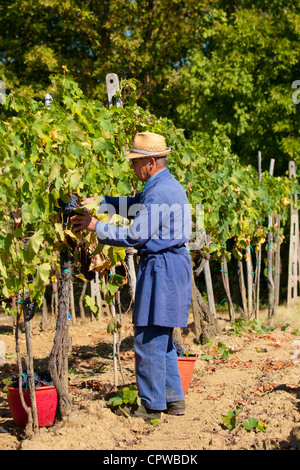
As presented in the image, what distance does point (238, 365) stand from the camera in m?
5.61

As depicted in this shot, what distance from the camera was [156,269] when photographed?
3686 mm

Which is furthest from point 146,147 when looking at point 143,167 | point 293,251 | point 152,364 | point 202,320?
point 293,251

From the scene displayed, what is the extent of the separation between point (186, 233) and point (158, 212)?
300 millimetres

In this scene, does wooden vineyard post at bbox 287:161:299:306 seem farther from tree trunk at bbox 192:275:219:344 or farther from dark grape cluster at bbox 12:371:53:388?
dark grape cluster at bbox 12:371:53:388

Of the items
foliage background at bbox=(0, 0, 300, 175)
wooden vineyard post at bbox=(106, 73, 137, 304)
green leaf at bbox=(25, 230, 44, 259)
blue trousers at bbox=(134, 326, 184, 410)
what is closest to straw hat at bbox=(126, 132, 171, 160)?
green leaf at bbox=(25, 230, 44, 259)

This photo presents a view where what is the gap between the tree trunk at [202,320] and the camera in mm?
6543

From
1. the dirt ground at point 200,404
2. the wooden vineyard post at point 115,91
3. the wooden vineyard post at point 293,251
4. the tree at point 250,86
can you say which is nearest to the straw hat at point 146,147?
the wooden vineyard post at point 115,91

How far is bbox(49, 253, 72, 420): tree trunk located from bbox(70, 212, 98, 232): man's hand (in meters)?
0.32

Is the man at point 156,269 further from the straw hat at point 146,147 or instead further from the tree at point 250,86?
the tree at point 250,86

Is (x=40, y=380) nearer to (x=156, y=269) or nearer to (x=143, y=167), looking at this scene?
(x=156, y=269)

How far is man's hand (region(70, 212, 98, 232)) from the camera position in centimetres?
353

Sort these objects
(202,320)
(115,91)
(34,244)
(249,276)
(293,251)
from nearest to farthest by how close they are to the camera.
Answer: (34,244) → (115,91) → (202,320) → (249,276) → (293,251)

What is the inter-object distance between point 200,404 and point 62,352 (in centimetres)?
113

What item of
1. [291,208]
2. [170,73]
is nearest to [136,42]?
[170,73]
